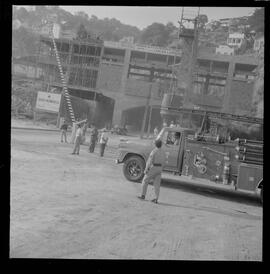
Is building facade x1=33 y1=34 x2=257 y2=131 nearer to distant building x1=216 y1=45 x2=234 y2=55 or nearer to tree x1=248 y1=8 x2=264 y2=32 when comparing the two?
distant building x1=216 y1=45 x2=234 y2=55

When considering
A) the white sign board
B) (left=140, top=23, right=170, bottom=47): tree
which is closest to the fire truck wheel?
the white sign board

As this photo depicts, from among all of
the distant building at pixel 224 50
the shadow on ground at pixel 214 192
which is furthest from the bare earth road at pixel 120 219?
the distant building at pixel 224 50

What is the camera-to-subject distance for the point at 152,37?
4072 centimetres

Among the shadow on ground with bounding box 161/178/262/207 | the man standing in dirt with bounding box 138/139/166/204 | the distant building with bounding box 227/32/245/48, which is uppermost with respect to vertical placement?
the distant building with bounding box 227/32/245/48

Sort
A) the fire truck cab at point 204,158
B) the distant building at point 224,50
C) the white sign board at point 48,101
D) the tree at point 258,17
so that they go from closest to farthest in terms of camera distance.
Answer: the tree at point 258,17, the fire truck cab at point 204,158, the white sign board at point 48,101, the distant building at point 224,50

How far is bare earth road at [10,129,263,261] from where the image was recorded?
5457 millimetres

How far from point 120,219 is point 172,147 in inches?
177

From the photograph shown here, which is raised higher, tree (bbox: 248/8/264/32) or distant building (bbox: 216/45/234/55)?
distant building (bbox: 216/45/234/55)

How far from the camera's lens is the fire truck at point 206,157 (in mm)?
9789

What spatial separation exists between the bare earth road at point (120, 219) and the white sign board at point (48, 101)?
52.9ft

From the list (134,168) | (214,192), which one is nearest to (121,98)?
(134,168)

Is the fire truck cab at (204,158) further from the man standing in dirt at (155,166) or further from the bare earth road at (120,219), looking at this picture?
the man standing in dirt at (155,166)

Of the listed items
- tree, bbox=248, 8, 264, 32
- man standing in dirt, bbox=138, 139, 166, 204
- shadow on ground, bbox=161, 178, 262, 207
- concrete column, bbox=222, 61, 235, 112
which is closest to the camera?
tree, bbox=248, 8, 264, 32

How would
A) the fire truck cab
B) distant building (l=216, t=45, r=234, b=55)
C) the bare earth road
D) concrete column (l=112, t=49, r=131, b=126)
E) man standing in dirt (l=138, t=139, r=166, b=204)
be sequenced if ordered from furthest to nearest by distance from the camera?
1. distant building (l=216, t=45, r=234, b=55)
2. concrete column (l=112, t=49, r=131, b=126)
3. the fire truck cab
4. man standing in dirt (l=138, t=139, r=166, b=204)
5. the bare earth road
